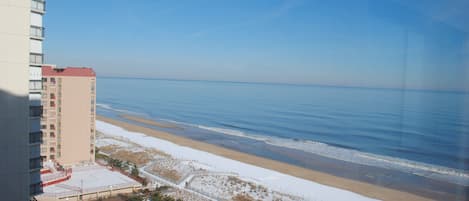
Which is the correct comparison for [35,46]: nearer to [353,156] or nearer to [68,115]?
[68,115]

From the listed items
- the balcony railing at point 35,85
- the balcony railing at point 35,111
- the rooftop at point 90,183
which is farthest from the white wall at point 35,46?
the rooftop at point 90,183

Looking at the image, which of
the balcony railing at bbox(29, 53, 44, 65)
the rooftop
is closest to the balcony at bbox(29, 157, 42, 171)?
the balcony railing at bbox(29, 53, 44, 65)

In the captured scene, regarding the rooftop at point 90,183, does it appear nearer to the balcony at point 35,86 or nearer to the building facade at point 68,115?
the building facade at point 68,115

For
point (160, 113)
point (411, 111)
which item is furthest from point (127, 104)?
point (411, 111)

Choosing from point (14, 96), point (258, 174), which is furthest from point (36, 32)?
point (258, 174)

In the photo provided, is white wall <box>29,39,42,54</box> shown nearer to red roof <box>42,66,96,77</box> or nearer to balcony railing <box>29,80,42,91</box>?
Result: balcony railing <box>29,80,42,91</box>
